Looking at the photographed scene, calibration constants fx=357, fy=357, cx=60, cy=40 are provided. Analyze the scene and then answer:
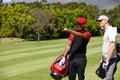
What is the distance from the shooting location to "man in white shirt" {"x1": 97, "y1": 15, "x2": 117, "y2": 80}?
8.02m

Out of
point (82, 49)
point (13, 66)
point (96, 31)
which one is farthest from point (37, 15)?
point (82, 49)

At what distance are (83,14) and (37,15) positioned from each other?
24615 millimetres

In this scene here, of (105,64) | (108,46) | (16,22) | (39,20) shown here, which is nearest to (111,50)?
(108,46)

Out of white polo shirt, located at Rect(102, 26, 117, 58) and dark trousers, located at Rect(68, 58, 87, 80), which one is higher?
white polo shirt, located at Rect(102, 26, 117, 58)

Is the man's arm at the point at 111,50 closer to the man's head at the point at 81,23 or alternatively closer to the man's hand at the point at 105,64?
the man's hand at the point at 105,64

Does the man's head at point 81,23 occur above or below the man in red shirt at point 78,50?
above

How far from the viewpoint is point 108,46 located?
820 cm

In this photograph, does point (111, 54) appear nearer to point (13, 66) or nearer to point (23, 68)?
point (23, 68)

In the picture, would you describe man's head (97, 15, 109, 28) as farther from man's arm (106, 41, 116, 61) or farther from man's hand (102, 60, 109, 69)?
man's hand (102, 60, 109, 69)

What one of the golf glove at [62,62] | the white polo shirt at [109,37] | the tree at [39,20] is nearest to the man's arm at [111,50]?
the white polo shirt at [109,37]

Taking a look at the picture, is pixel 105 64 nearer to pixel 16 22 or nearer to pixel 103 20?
pixel 103 20

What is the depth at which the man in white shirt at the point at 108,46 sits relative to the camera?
8016 mm

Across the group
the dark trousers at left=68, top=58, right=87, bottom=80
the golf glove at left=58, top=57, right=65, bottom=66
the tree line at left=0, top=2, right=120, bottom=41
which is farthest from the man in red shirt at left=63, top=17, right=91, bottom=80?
the tree line at left=0, top=2, right=120, bottom=41

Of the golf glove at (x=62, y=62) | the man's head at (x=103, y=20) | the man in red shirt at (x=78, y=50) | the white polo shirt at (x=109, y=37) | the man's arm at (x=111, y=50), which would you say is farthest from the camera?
the golf glove at (x=62, y=62)
